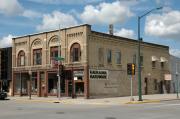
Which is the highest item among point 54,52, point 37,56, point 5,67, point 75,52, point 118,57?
point 54,52

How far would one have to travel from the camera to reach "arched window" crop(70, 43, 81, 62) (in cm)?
4485

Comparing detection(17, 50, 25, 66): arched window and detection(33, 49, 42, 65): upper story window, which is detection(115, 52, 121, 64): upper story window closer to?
detection(33, 49, 42, 65): upper story window

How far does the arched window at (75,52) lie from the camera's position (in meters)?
44.9

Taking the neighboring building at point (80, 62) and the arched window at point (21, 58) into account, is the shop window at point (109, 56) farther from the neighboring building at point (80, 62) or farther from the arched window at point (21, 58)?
the arched window at point (21, 58)

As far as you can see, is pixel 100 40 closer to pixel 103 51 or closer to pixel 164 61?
pixel 103 51

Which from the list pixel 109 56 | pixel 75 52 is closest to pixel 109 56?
pixel 109 56

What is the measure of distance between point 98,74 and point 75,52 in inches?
150

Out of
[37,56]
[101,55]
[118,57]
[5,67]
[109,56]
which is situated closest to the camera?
[101,55]

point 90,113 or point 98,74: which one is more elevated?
point 98,74

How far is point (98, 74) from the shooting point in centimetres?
4541

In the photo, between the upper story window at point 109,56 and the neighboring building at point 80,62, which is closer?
the neighboring building at point 80,62

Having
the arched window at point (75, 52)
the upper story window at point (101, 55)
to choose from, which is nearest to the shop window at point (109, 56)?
the upper story window at point (101, 55)

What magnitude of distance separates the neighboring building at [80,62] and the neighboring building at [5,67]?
8.46ft

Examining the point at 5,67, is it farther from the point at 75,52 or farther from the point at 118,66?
the point at 118,66
